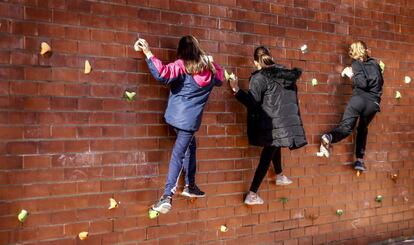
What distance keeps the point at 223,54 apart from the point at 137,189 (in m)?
1.55

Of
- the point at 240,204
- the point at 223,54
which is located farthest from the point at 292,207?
the point at 223,54

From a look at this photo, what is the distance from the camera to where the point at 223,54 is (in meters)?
5.41

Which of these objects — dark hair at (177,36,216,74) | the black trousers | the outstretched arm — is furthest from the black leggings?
the outstretched arm

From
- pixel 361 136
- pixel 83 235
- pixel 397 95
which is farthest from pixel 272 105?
pixel 397 95

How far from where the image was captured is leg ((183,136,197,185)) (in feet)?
16.3

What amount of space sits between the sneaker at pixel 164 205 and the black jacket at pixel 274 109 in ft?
3.70

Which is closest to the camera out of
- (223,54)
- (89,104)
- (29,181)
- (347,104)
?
(29,181)

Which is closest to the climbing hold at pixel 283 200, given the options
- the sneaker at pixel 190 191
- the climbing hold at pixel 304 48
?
the sneaker at pixel 190 191

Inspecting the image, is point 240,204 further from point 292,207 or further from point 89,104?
point 89,104

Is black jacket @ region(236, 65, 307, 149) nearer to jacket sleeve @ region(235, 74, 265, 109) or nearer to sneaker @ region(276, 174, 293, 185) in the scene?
jacket sleeve @ region(235, 74, 265, 109)

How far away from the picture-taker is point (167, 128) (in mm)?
5023

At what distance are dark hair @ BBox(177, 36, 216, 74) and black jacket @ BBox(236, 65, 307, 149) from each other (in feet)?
2.26

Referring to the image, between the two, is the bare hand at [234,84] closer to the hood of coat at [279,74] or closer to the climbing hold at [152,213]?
the hood of coat at [279,74]

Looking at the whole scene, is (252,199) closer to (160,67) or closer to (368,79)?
(160,67)
